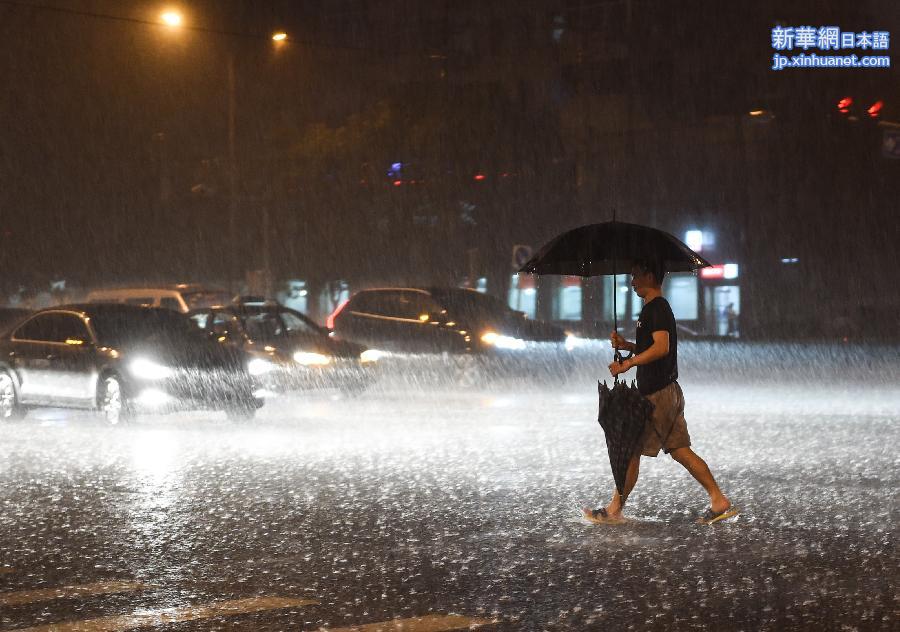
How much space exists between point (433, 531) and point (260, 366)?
438 inches

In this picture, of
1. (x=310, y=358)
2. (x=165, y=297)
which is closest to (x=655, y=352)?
(x=310, y=358)

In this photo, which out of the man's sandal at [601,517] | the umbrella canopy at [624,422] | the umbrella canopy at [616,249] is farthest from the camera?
the umbrella canopy at [616,249]

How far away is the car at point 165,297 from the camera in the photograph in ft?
92.0

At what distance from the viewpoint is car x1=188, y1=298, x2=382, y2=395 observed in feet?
66.1

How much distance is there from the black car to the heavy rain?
0.15 feet

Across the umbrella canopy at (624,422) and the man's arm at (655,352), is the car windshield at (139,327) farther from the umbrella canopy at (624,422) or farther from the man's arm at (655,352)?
the man's arm at (655,352)

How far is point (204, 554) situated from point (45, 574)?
96 cm

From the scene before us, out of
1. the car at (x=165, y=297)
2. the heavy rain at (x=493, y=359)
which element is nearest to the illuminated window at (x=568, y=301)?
the heavy rain at (x=493, y=359)

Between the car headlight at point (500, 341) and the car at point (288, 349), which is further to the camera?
the car headlight at point (500, 341)

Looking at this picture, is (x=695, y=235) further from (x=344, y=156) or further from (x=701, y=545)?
(x=701, y=545)

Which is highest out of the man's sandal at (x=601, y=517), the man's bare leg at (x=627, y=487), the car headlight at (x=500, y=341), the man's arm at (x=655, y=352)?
the man's arm at (x=655, y=352)

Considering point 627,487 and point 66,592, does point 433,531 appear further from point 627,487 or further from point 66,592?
point 66,592

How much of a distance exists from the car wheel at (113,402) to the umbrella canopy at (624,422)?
9.21 metres

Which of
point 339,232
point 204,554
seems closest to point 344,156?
point 339,232
